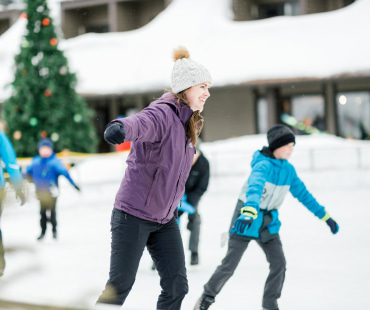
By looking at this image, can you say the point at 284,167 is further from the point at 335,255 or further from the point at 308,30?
the point at 308,30

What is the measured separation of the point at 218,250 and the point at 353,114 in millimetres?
12216

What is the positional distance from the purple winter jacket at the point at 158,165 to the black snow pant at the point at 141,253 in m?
0.06

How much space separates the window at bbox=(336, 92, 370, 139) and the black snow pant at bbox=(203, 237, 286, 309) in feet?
47.1

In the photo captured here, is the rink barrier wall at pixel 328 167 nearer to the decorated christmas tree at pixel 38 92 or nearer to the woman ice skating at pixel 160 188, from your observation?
the decorated christmas tree at pixel 38 92

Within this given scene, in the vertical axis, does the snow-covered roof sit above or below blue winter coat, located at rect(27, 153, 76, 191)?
above

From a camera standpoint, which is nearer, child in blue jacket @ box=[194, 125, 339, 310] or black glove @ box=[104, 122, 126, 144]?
black glove @ box=[104, 122, 126, 144]

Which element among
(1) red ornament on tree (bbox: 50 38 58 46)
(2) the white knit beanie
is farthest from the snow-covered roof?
(2) the white knit beanie

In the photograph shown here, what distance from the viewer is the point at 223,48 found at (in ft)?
57.2

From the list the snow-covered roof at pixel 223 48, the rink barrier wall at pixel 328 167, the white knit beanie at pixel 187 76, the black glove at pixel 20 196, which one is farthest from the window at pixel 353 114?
the black glove at pixel 20 196

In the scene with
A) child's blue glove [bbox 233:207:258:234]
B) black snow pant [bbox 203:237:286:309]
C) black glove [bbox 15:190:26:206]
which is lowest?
black snow pant [bbox 203:237:286:309]

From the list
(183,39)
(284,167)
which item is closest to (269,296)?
(284,167)

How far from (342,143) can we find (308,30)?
18.9 ft

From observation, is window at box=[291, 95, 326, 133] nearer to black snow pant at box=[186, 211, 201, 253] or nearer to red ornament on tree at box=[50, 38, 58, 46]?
red ornament on tree at box=[50, 38, 58, 46]

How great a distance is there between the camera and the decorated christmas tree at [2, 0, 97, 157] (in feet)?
51.2
